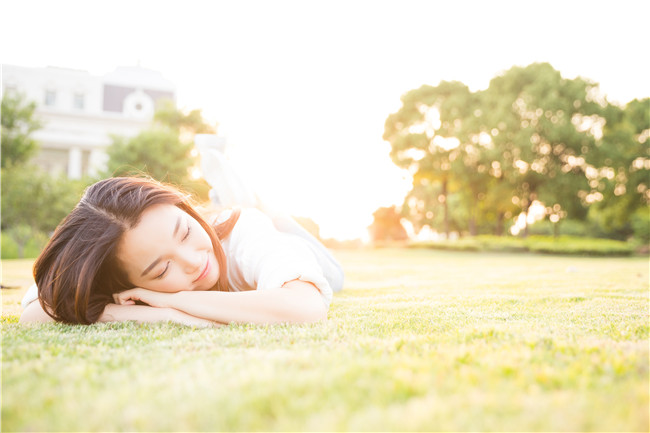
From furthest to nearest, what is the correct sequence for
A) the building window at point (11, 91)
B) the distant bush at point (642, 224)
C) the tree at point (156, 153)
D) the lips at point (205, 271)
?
the distant bush at point (642, 224), the tree at point (156, 153), the building window at point (11, 91), the lips at point (205, 271)

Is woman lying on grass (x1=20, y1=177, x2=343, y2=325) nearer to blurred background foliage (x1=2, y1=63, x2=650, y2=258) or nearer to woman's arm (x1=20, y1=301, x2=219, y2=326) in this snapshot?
woman's arm (x1=20, y1=301, x2=219, y2=326)

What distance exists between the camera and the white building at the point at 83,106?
115 feet

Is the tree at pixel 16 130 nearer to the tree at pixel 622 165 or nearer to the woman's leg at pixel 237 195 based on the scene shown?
the woman's leg at pixel 237 195

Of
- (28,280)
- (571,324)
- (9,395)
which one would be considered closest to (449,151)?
(28,280)

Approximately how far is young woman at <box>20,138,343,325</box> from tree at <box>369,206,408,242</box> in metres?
46.0

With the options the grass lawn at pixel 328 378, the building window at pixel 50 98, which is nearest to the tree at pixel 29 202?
the grass lawn at pixel 328 378

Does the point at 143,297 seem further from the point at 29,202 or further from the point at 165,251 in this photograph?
the point at 29,202

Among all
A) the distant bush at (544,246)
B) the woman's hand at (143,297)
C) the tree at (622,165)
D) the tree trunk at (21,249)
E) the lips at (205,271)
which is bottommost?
the tree trunk at (21,249)

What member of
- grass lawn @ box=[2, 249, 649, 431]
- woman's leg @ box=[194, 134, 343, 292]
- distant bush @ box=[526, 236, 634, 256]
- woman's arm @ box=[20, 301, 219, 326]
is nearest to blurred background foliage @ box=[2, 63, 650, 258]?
distant bush @ box=[526, 236, 634, 256]

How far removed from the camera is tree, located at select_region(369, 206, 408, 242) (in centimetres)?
4869

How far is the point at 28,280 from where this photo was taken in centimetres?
784

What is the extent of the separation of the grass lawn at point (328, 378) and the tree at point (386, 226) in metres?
46.4

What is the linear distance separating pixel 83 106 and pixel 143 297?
41174 millimetres

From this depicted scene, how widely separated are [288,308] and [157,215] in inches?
36.6
